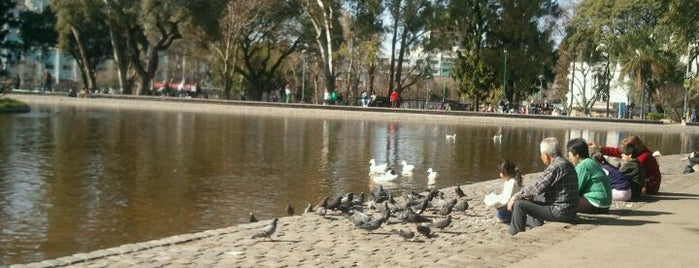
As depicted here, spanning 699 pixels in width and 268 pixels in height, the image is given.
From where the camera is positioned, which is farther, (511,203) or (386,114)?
(386,114)

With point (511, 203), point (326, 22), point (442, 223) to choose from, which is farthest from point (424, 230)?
point (326, 22)

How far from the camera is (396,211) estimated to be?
9430 millimetres

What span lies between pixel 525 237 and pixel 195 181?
7.51 metres

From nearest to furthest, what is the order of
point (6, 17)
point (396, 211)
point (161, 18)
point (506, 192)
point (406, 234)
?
point (406, 234) < point (506, 192) < point (396, 211) < point (161, 18) < point (6, 17)

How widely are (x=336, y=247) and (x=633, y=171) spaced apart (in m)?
5.47

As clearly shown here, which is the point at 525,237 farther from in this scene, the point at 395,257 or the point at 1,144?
the point at 1,144

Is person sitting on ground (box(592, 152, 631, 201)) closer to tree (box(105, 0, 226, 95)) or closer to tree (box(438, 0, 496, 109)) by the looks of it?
tree (box(438, 0, 496, 109))

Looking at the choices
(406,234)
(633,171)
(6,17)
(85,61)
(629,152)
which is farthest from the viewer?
(85,61)

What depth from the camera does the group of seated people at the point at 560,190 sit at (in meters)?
8.30

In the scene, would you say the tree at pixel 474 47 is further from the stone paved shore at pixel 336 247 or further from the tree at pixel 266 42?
the stone paved shore at pixel 336 247

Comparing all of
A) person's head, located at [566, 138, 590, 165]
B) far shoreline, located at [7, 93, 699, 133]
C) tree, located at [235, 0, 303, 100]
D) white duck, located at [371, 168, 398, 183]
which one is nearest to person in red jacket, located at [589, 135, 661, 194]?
person's head, located at [566, 138, 590, 165]

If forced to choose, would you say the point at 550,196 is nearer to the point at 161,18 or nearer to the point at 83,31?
the point at 161,18

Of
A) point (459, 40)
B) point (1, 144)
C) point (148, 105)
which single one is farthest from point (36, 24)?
point (1, 144)

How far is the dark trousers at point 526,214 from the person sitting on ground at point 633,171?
303 cm
